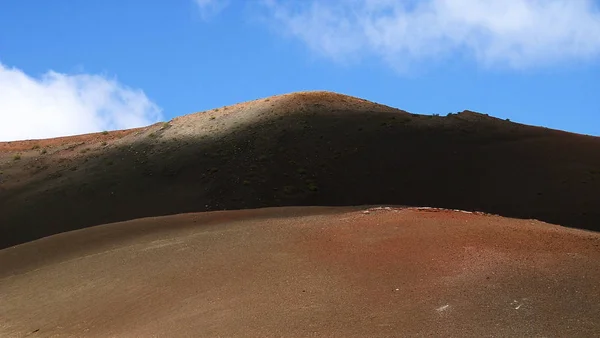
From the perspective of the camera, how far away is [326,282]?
13305 millimetres

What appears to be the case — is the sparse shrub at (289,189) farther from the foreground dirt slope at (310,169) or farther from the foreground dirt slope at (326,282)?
the foreground dirt slope at (326,282)

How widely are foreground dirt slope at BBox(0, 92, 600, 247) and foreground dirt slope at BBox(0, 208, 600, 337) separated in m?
8.51

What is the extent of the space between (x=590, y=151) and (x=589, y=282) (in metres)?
21.9

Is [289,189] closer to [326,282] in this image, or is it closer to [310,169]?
[310,169]

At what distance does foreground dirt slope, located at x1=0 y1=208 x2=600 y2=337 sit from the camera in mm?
10984

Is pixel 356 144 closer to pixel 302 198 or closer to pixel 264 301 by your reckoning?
pixel 302 198

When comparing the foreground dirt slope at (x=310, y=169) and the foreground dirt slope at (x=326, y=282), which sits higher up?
the foreground dirt slope at (x=310, y=169)

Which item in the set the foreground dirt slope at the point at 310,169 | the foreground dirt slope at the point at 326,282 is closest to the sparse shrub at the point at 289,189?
the foreground dirt slope at the point at 310,169

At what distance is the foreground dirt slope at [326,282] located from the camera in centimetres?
1098

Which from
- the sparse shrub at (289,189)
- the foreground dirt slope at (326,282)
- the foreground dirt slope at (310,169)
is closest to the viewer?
the foreground dirt slope at (326,282)

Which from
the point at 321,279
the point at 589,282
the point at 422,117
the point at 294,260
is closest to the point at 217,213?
the point at 294,260

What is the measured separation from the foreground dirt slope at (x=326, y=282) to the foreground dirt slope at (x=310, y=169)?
8.51 m

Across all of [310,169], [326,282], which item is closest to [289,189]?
[310,169]

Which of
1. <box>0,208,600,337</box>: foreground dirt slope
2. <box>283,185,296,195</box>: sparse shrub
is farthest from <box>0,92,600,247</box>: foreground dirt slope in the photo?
<box>0,208,600,337</box>: foreground dirt slope
